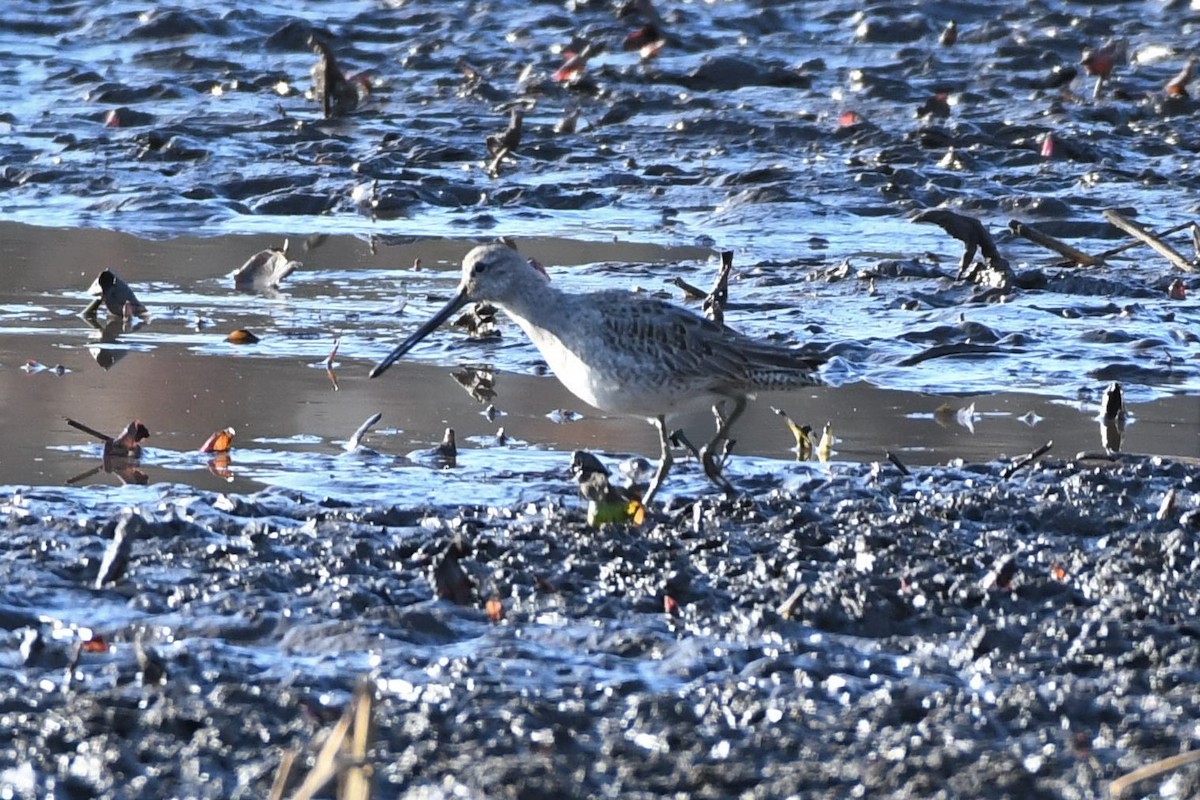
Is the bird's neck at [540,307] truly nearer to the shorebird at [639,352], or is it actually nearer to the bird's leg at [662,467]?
the shorebird at [639,352]

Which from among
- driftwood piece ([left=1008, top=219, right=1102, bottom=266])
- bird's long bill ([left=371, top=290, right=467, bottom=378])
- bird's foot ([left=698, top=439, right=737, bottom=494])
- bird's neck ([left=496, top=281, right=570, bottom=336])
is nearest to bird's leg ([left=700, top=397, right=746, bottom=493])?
bird's foot ([left=698, top=439, right=737, bottom=494])

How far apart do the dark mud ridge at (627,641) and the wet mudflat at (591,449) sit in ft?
0.05

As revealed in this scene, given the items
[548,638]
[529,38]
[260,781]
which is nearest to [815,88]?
[529,38]

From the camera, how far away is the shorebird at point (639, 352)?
6359mm

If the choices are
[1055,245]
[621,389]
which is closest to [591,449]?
[621,389]

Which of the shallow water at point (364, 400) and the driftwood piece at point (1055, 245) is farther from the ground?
the driftwood piece at point (1055, 245)

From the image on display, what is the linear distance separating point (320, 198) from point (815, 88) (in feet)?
16.4

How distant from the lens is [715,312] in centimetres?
843

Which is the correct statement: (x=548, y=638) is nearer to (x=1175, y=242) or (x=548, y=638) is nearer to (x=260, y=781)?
(x=260, y=781)

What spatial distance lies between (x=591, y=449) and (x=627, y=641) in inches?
93.9

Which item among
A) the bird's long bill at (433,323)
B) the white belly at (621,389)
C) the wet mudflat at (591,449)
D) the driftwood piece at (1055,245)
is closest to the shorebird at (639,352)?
the white belly at (621,389)

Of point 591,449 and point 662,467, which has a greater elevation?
point 662,467

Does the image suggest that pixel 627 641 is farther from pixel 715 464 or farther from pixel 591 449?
pixel 591 449

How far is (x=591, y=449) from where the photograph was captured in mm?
7398
